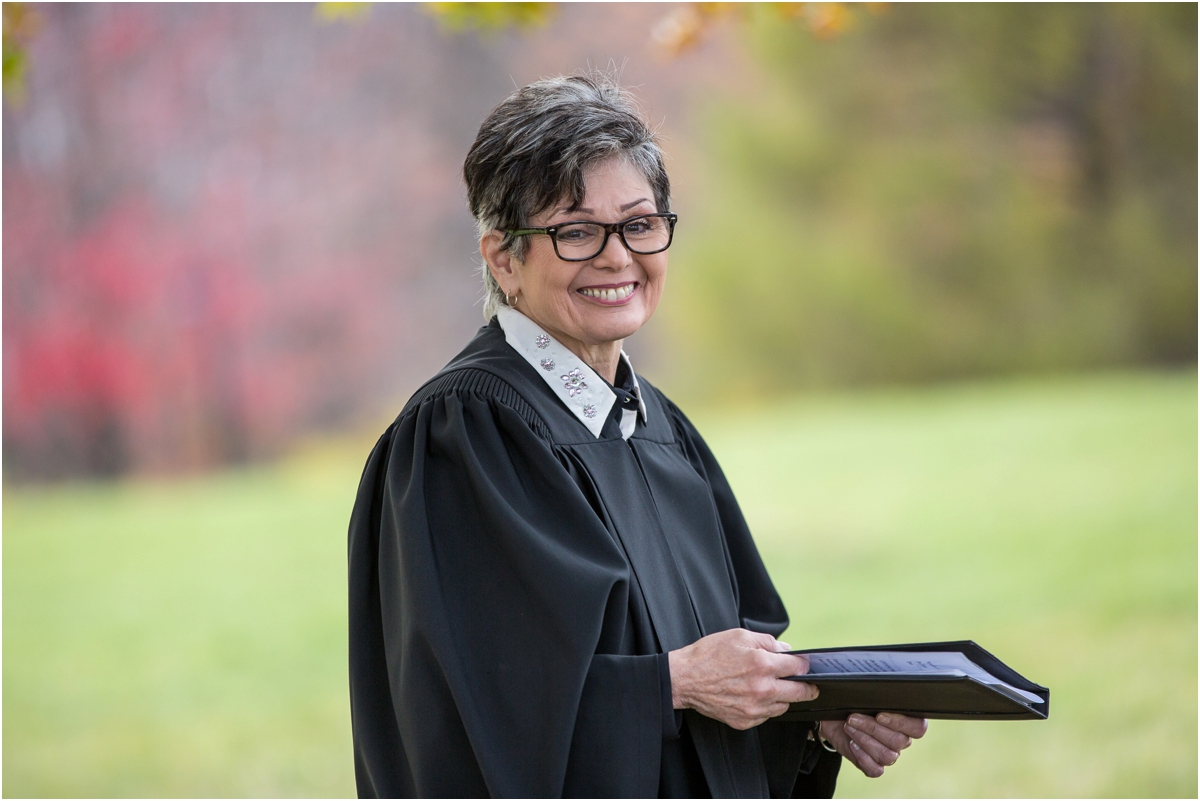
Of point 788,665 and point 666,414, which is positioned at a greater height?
point 666,414

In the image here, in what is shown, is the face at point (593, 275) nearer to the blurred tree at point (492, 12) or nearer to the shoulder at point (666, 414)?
the shoulder at point (666, 414)

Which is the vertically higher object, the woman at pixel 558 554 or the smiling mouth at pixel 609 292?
the smiling mouth at pixel 609 292

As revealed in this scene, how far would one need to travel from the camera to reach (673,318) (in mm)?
9883

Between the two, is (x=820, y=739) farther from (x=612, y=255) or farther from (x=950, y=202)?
(x=950, y=202)

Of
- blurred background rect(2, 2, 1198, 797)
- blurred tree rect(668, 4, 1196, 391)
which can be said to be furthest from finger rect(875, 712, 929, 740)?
blurred tree rect(668, 4, 1196, 391)

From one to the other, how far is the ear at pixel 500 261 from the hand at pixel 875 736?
2.80 ft

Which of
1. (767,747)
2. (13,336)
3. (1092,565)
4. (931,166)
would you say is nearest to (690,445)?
(767,747)

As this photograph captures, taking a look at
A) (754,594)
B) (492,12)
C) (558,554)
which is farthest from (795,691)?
(492,12)

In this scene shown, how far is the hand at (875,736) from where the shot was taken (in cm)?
162

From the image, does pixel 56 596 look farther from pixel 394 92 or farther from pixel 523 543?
pixel 523 543

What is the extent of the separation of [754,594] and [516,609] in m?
0.67

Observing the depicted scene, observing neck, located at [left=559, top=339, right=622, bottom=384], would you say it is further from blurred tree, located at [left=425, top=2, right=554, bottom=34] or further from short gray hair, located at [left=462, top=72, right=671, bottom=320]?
blurred tree, located at [left=425, top=2, right=554, bottom=34]

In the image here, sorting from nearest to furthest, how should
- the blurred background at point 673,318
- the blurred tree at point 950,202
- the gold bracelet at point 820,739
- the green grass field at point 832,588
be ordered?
the gold bracelet at point 820,739, the green grass field at point 832,588, the blurred background at point 673,318, the blurred tree at point 950,202

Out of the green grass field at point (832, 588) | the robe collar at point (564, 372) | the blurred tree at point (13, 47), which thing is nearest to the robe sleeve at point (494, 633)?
the robe collar at point (564, 372)
